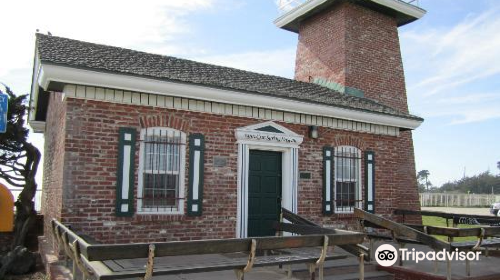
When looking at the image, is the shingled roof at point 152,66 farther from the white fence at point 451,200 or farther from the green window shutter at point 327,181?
the white fence at point 451,200

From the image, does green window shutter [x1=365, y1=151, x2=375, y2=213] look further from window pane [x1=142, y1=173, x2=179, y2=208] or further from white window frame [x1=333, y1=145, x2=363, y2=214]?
window pane [x1=142, y1=173, x2=179, y2=208]

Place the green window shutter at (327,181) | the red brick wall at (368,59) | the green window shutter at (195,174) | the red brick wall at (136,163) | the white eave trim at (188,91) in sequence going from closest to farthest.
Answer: the white eave trim at (188,91), the red brick wall at (136,163), the green window shutter at (195,174), the green window shutter at (327,181), the red brick wall at (368,59)

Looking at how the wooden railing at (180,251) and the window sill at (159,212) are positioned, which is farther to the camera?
the window sill at (159,212)

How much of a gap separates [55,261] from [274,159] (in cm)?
449

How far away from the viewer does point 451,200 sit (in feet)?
137

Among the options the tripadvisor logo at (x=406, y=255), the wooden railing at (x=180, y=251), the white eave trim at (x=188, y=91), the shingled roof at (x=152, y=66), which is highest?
the shingled roof at (x=152, y=66)

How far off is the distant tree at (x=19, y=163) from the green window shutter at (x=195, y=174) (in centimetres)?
576

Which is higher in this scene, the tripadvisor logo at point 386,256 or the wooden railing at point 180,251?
the wooden railing at point 180,251

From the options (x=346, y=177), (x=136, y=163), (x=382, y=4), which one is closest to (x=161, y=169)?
(x=136, y=163)

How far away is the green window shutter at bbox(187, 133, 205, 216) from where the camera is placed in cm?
819

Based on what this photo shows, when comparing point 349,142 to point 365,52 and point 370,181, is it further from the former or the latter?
→ point 365,52

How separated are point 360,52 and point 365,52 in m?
0.23

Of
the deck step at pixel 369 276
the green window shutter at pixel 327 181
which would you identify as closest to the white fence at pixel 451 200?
the green window shutter at pixel 327 181

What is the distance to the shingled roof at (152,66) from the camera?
753cm
